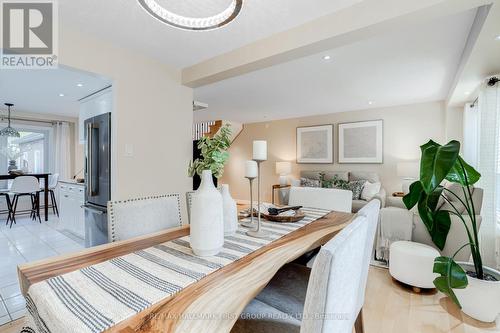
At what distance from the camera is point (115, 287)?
78 centimetres

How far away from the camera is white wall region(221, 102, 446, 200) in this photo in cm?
455

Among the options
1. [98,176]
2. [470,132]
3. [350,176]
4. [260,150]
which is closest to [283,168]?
[350,176]

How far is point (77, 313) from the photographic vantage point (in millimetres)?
646

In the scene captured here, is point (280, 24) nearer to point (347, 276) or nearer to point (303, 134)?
point (347, 276)

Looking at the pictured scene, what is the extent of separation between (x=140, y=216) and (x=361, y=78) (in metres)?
3.18

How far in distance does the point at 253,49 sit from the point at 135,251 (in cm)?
188

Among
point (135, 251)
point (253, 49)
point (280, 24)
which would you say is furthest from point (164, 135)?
point (135, 251)

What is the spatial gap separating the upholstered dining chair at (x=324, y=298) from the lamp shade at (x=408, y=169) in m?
3.81

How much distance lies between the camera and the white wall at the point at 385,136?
4.55 m

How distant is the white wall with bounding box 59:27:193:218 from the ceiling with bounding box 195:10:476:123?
1.01 m

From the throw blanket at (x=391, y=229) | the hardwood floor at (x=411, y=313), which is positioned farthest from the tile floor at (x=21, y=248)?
the throw blanket at (x=391, y=229)

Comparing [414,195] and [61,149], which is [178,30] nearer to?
[414,195]

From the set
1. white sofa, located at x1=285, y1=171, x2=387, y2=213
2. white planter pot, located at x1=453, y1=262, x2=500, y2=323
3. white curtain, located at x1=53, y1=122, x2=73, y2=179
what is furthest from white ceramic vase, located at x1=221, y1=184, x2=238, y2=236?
white curtain, located at x1=53, y1=122, x2=73, y2=179

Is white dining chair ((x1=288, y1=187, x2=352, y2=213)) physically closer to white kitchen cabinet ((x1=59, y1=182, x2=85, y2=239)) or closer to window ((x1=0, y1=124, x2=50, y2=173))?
white kitchen cabinet ((x1=59, y1=182, x2=85, y2=239))
